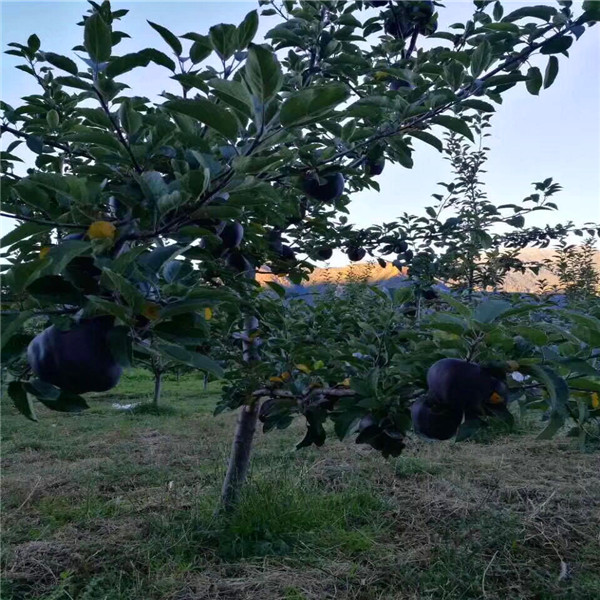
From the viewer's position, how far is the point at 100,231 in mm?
891

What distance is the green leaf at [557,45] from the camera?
1.33 meters

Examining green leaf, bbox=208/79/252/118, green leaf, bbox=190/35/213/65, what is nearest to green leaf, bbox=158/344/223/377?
green leaf, bbox=208/79/252/118

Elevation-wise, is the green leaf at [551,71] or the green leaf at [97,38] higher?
the green leaf at [551,71]

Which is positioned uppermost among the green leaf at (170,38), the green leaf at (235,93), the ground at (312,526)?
the green leaf at (170,38)

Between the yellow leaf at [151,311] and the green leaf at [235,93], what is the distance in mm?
325

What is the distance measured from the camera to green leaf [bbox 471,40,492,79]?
1.26m

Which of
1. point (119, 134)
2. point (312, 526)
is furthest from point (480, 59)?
point (312, 526)

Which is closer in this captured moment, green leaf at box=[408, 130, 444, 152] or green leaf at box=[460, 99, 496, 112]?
green leaf at box=[460, 99, 496, 112]

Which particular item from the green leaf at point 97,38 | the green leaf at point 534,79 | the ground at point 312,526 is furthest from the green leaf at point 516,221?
the green leaf at point 97,38

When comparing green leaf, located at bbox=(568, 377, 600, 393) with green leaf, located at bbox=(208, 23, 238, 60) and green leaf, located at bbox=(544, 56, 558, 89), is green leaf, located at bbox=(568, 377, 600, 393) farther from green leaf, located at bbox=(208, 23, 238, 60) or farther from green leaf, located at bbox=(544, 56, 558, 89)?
green leaf, located at bbox=(208, 23, 238, 60)

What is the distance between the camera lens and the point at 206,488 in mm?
3217

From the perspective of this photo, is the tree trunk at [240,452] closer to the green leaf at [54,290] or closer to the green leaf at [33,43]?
the green leaf at [33,43]

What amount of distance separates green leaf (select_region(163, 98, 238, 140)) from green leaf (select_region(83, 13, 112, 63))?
224 millimetres

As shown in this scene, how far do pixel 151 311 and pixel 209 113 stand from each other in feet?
1.04
